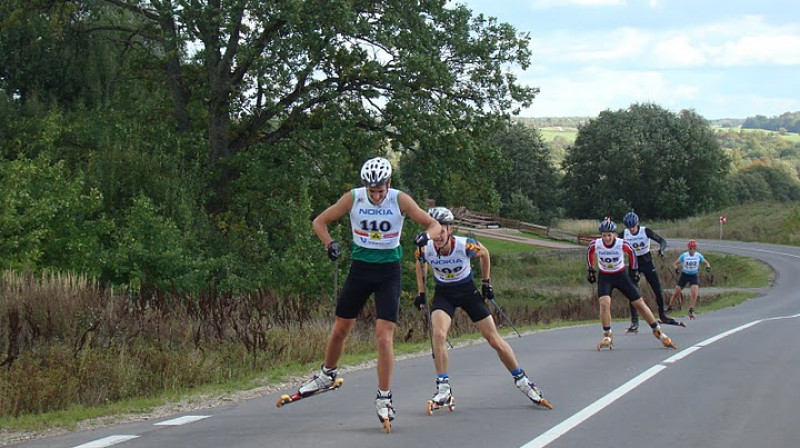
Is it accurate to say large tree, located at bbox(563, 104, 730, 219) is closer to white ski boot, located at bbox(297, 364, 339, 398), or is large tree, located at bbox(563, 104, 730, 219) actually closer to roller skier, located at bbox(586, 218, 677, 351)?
roller skier, located at bbox(586, 218, 677, 351)

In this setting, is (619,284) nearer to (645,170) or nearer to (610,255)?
(610,255)

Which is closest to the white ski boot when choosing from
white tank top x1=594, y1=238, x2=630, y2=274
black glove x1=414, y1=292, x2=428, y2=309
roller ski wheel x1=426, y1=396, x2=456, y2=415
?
roller ski wheel x1=426, y1=396, x2=456, y2=415

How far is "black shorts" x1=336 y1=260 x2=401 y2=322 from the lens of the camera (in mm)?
8070

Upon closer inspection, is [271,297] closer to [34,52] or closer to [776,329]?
[776,329]

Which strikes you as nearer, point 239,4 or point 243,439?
point 243,439

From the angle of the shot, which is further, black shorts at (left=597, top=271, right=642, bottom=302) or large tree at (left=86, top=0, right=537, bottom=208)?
large tree at (left=86, top=0, right=537, bottom=208)

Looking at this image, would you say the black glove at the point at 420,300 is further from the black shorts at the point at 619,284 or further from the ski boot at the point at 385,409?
the black shorts at the point at 619,284

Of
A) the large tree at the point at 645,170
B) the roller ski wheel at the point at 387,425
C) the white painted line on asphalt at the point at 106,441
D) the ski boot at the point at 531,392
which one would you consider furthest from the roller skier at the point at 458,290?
the large tree at the point at 645,170

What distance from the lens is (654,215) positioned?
306 feet

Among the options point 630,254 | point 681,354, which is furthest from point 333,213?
point 630,254

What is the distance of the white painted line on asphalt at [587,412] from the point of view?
757cm

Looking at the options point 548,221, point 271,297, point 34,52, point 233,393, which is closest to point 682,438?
point 233,393

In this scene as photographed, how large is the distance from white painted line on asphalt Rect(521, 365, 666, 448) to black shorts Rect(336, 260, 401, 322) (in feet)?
4.92

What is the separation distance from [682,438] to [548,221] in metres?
83.5
